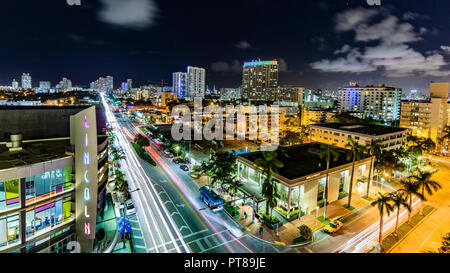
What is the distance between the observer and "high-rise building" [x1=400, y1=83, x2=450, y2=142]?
63281 mm

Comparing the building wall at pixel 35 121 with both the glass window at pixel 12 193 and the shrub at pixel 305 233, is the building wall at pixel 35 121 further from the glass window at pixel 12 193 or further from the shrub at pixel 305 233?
the shrub at pixel 305 233

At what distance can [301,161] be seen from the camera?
104ft

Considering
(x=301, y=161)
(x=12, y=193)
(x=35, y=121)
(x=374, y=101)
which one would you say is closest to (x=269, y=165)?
(x=301, y=161)

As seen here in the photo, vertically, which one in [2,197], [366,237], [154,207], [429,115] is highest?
[429,115]

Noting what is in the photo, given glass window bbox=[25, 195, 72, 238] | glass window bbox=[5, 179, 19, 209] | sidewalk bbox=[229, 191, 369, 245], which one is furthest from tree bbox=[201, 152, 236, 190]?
glass window bbox=[5, 179, 19, 209]

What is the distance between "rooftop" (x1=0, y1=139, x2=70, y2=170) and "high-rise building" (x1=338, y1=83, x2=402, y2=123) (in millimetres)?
106710

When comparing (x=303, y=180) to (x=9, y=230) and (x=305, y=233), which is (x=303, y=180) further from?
(x=9, y=230)

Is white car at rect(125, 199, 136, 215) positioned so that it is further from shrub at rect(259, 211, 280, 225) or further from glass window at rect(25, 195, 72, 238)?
shrub at rect(259, 211, 280, 225)

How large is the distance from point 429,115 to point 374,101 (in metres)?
46.2

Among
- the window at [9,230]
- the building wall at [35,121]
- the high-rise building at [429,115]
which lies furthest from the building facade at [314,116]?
the window at [9,230]

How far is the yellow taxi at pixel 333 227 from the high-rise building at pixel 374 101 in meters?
88.4

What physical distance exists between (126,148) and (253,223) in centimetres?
3932

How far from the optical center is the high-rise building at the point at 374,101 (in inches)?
3989
